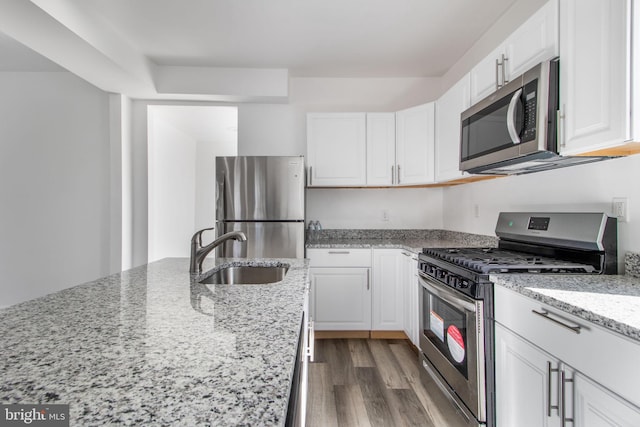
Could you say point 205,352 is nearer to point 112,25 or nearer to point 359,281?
point 359,281

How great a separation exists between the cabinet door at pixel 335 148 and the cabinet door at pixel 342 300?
890 millimetres

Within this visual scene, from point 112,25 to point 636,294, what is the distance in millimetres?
3545

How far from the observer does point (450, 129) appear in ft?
8.27

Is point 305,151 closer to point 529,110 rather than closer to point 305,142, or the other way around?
point 305,142

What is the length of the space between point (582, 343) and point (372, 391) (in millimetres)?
1393

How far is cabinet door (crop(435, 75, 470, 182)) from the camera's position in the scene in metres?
2.31

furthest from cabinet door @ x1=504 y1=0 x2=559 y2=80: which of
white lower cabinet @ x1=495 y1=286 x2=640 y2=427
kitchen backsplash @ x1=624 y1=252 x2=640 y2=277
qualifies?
white lower cabinet @ x1=495 y1=286 x2=640 y2=427

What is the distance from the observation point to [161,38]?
2.71 meters

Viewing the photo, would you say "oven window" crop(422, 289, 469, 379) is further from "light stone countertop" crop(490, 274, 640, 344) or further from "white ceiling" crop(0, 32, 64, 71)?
"white ceiling" crop(0, 32, 64, 71)


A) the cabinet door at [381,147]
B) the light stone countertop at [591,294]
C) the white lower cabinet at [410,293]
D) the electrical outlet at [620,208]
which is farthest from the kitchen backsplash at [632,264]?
the cabinet door at [381,147]

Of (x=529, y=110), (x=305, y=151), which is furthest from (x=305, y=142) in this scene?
(x=529, y=110)

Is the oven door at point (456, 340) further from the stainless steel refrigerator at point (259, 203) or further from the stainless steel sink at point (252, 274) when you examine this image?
the stainless steel refrigerator at point (259, 203)

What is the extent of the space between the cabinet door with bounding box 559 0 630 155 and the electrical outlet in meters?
0.36
